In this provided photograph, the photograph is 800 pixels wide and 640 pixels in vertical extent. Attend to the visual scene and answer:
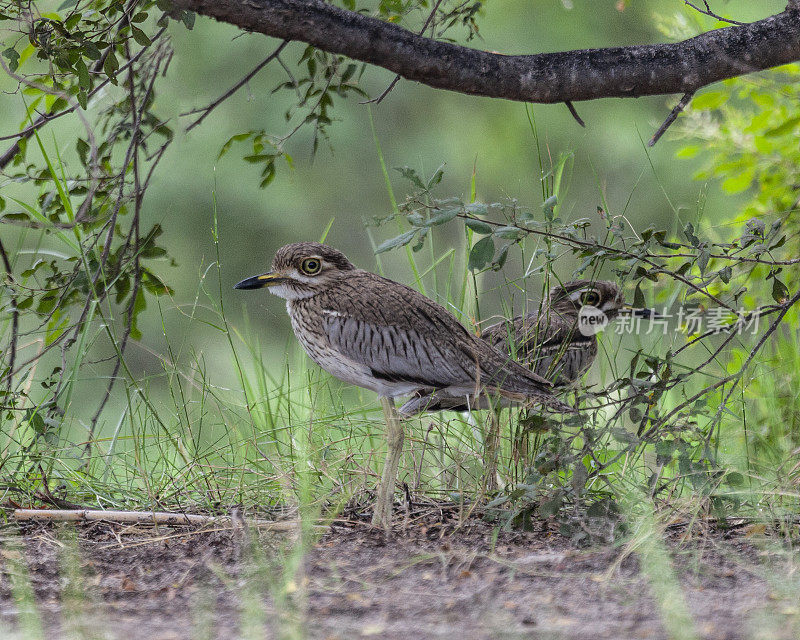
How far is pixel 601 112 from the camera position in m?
12.5

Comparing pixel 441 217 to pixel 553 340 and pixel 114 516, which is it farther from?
pixel 553 340

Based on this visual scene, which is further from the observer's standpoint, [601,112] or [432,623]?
[601,112]

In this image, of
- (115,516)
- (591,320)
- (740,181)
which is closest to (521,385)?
(591,320)

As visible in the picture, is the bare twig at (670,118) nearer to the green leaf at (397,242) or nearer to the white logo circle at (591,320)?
the green leaf at (397,242)

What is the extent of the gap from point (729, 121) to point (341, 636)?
13.6ft

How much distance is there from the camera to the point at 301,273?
3861mm

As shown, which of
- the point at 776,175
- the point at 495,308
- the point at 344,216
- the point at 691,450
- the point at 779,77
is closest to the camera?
the point at 691,450

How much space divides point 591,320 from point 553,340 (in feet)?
1.15

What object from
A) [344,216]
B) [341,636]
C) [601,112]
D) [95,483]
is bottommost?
[341,636]

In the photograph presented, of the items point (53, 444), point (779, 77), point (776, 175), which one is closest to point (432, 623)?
point (53, 444)

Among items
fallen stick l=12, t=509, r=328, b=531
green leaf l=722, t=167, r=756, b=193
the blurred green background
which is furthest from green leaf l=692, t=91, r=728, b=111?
the blurred green background

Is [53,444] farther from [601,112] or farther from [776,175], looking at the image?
[601,112]

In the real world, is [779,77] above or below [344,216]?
below

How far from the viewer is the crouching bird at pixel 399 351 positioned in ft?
11.8
